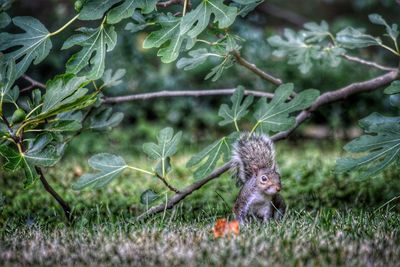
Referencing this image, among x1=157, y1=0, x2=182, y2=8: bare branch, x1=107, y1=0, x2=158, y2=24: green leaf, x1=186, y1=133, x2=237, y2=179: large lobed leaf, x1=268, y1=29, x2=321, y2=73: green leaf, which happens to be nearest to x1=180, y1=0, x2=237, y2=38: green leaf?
x1=107, y1=0, x2=158, y2=24: green leaf

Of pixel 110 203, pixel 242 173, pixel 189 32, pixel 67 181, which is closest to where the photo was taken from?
pixel 189 32

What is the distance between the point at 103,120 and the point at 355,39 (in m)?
1.61

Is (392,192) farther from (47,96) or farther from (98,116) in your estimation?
(47,96)

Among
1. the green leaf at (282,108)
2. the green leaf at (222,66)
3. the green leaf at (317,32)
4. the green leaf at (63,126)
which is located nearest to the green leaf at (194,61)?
the green leaf at (222,66)

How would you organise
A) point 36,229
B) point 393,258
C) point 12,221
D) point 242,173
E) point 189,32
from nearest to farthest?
point 393,258
point 189,32
point 36,229
point 12,221
point 242,173

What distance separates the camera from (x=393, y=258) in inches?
85.3

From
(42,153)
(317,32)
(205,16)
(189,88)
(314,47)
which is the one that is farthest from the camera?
(189,88)

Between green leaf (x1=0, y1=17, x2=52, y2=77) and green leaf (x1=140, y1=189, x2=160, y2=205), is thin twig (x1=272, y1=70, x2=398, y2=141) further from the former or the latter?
green leaf (x1=0, y1=17, x2=52, y2=77)

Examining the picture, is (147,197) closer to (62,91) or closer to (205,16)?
(62,91)

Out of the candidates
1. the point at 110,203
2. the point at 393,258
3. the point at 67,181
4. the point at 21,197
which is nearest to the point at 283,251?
the point at 393,258

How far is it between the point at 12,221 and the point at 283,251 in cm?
162

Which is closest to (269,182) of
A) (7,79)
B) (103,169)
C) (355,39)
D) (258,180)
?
(258,180)

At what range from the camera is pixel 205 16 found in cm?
278

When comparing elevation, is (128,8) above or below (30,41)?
above
